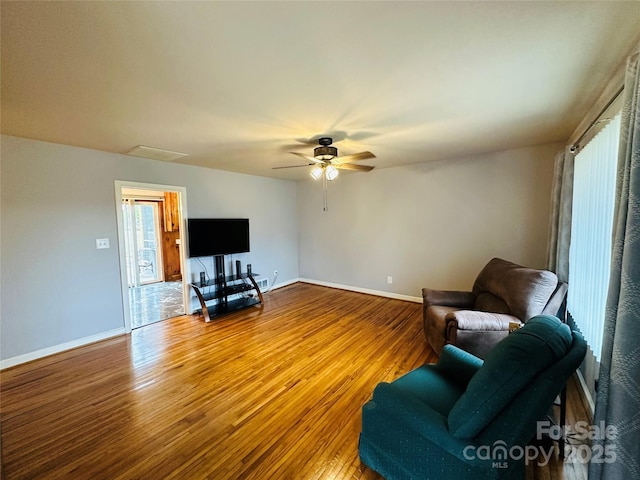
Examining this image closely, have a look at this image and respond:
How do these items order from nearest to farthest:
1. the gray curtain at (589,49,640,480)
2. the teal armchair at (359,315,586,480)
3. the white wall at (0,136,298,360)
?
the gray curtain at (589,49,640,480) → the teal armchair at (359,315,586,480) → the white wall at (0,136,298,360)

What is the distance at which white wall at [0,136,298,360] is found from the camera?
2756mm

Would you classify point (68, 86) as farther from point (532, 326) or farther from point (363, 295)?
point (363, 295)

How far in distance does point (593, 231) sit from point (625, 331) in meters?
1.43

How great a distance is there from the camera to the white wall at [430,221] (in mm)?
3588

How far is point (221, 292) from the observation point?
4.36 m

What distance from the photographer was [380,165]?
446 centimetres

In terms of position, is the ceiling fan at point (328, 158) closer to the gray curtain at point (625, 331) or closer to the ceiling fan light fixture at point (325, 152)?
the ceiling fan light fixture at point (325, 152)

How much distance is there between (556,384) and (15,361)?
4652 millimetres

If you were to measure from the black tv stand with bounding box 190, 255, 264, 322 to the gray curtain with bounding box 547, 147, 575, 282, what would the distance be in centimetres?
406

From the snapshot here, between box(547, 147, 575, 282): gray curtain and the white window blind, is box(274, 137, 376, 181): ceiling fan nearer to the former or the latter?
the white window blind

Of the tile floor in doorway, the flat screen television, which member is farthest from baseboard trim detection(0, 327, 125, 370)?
the flat screen television

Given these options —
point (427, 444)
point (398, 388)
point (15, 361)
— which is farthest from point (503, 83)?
point (15, 361)

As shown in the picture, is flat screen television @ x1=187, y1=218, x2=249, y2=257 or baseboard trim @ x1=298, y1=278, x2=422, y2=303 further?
baseboard trim @ x1=298, y1=278, x2=422, y2=303

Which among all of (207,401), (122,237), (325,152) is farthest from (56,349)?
(325,152)
